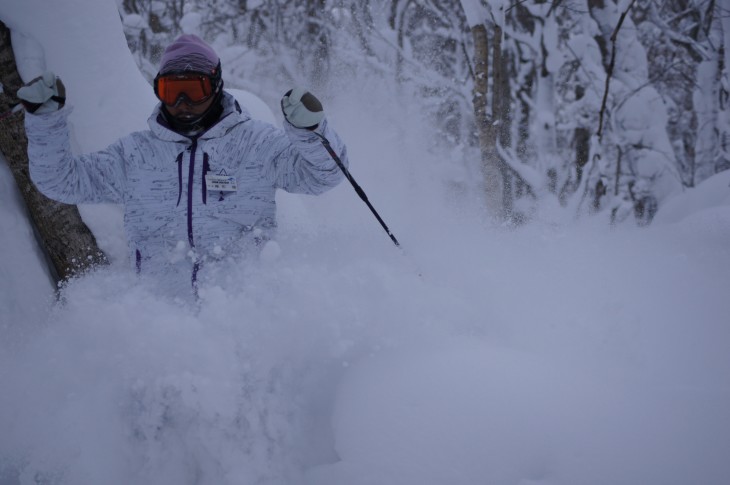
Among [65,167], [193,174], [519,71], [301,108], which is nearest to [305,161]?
[301,108]

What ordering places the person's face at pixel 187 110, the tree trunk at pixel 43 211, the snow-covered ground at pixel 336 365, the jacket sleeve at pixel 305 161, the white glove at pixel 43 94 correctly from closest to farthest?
the snow-covered ground at pixel 336 365
the white glove at pixel 43 94
the jacket sleeve at pixel 305 161
the person's face at pixel 187 110
the tree trunk at pixel 43 211

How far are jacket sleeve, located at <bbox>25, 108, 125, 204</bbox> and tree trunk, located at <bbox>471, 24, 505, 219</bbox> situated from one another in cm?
439

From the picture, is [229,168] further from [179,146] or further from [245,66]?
[245,66]

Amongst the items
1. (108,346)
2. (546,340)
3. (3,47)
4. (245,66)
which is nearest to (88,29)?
(3,47)

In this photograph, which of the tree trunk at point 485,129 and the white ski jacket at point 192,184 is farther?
the tree trunk at point 485,129

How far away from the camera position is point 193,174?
96.7 inches

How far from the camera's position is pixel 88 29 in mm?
2828

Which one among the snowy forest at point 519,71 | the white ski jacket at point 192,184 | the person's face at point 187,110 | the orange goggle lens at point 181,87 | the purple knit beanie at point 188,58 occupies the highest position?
the purple knit beanie at point 188,58

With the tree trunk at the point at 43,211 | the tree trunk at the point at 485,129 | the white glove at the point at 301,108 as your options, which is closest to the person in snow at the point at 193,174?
the white glove at the point at 301,108

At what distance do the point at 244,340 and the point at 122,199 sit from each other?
3.78 feet

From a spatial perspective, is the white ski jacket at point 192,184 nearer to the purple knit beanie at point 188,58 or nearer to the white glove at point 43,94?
the purple knit beanie at point 188,58

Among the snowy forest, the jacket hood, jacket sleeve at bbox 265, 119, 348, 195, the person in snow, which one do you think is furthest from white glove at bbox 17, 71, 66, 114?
the snowy forest

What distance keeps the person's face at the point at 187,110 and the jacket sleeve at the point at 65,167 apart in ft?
1.34

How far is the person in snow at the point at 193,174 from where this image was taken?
2350mm
